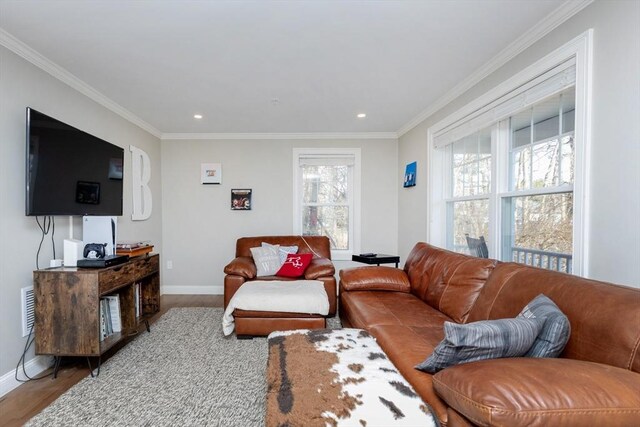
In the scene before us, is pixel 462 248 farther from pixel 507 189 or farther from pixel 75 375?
pixel 75 375

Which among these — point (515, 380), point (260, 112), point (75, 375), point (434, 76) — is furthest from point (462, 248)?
point (75, 375)

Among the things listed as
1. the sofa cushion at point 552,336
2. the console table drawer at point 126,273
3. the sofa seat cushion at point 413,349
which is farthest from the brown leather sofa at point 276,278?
the sofa cushion at point 552,336

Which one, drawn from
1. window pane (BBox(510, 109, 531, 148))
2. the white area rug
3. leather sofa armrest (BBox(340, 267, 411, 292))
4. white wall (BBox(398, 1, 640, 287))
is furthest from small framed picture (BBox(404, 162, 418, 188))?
the white area rug

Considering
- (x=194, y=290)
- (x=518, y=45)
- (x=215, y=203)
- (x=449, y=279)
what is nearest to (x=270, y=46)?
(x=518, y=45)

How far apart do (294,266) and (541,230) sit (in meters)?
2.33

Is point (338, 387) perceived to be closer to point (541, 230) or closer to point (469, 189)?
point (541, 230)

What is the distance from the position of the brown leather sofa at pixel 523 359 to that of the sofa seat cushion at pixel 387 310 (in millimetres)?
10

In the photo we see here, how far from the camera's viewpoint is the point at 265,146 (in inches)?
171

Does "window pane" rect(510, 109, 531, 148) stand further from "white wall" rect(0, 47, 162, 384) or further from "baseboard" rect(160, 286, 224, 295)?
"baseboard" rect(160, 286, 224, 295)

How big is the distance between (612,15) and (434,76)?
120 centimetres

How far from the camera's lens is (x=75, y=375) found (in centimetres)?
215

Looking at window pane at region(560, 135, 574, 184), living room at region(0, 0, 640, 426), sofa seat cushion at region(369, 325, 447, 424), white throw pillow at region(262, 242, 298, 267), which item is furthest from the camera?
white throw pillow at region(262, 242, 298, 267)

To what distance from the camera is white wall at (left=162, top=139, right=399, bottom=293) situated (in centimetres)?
430

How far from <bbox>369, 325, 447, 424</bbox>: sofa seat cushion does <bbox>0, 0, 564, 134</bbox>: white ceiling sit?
6.23 feet
